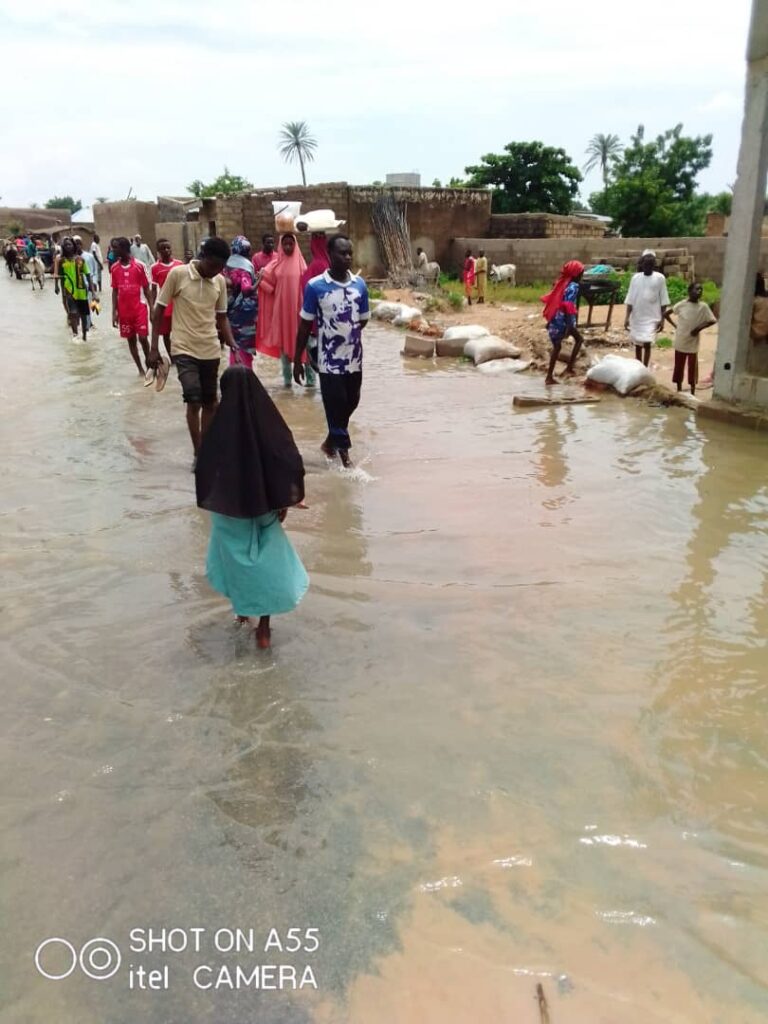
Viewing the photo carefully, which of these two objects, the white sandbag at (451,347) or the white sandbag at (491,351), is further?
the white sandbag at (451,347)

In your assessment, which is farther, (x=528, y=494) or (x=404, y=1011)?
(x=528, y=494)

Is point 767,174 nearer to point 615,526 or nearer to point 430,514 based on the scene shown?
point 615,526

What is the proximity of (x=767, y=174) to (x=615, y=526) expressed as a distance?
3.70m

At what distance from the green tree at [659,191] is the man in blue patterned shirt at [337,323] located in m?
25.5

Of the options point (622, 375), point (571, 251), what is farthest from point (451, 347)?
point (571, 251)

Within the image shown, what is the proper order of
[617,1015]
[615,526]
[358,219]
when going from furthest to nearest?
[358,219], [615,526], [617,1015]

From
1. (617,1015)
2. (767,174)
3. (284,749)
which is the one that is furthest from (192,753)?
(767,174)

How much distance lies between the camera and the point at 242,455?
122 inches

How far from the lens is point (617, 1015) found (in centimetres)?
179

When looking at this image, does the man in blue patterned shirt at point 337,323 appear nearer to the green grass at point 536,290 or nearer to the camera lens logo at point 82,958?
the camera lens logo at point 82,958

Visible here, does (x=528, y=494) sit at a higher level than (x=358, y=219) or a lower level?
lower

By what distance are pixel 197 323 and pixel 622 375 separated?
4617 millimetres

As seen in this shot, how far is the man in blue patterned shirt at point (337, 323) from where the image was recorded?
217 inches

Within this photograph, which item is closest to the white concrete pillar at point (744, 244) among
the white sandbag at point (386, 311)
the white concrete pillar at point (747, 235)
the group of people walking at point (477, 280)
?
the white concrete pillar at point (747, 235)
